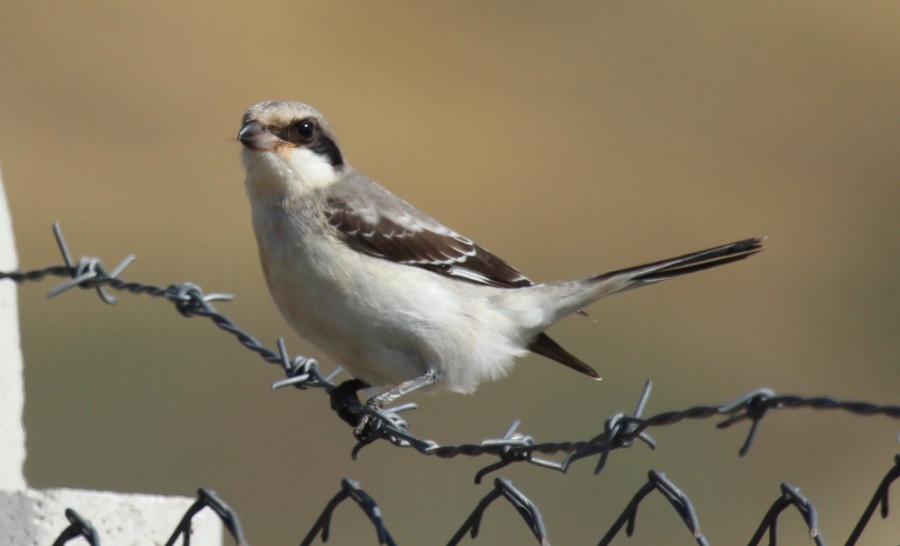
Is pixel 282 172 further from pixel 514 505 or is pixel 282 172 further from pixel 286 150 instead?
pixel 514 505

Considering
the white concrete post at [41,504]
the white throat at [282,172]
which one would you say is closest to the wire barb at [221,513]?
the white concrete post at [41,504]

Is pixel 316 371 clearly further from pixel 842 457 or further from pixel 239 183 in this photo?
pixel 239 183

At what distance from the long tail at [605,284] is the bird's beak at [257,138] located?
1237 millimetres

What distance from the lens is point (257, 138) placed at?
5.07 metres

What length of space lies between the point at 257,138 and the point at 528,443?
7.09 ft

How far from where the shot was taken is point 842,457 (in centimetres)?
1481

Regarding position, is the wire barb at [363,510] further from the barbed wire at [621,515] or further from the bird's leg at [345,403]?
the bird's leg at [345,403]

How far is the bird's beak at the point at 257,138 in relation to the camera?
5.05 m

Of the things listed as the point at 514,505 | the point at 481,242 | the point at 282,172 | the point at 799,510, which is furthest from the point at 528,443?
the point at 481,242

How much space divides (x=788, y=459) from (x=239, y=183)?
34.0ft

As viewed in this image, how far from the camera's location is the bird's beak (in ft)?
16.6

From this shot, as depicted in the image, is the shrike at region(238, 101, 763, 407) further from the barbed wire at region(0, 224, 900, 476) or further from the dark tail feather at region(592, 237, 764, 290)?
the barbed wire at region(0, 224, 900, 476)

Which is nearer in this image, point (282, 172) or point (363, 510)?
point (363, 510)

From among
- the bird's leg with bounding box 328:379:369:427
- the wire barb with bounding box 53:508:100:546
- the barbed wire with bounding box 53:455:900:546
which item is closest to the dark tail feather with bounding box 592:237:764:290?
the bird's leg with bounding box 328:379:369:427
